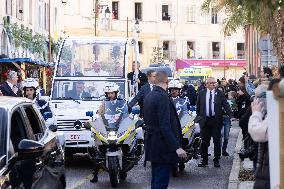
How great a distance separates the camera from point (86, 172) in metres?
14.6

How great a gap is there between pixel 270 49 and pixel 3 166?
1541 cm

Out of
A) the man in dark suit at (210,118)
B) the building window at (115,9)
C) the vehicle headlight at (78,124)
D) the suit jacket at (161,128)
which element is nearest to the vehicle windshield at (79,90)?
the vehicle headlight at (78,124)

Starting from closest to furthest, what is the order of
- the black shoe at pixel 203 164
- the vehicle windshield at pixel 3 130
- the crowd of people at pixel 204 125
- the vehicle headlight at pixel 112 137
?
1. the crowd of people at pixel 204 125
2. the vehicle windshield at pixel 3 130
3. the vehicle headlight at pixel 112 137
4. the black shoe at pixel 203 164

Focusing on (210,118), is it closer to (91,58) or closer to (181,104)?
(181,104)

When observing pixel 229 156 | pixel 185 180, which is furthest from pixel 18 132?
pixel 229 156

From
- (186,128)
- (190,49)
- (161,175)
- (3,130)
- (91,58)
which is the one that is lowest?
(161,175)

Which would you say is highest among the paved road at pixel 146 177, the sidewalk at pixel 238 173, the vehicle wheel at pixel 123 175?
the vehicle wheel at pixel 123 175

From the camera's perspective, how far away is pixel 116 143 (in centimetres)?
1268

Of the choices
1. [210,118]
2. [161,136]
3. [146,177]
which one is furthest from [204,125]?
[161,136]

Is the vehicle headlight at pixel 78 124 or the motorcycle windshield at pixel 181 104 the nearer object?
the motorcycle windshield at pixel 181 104

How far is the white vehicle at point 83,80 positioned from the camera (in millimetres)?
15266

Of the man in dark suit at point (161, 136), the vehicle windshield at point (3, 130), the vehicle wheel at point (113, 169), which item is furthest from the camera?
the vehicle wheel at point (113, 169)

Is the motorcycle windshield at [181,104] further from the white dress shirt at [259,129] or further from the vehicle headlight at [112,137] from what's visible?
the white dress shirt at [259,129]

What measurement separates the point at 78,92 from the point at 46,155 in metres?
9.27
